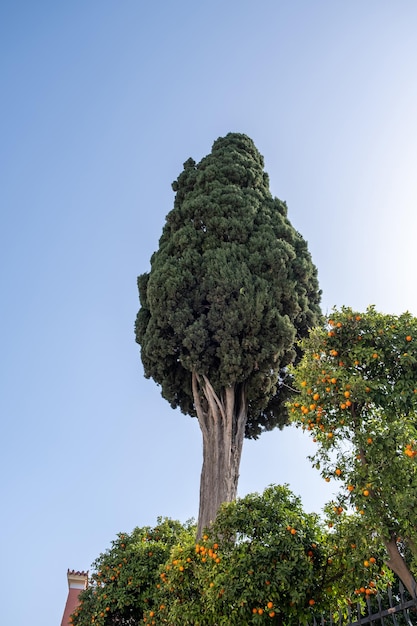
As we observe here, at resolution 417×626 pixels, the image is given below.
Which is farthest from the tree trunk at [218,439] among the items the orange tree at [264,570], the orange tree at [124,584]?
the orange tree at [264,570]

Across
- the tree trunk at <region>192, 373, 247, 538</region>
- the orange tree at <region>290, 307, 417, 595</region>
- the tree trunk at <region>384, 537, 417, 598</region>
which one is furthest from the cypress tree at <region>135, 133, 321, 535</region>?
the tree trunk at <region>384, 537, 417, 598</region>

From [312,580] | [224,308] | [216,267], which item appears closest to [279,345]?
[224,308]

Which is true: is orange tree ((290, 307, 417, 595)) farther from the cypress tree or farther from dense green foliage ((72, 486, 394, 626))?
the cypress tree

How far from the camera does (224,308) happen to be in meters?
9.01

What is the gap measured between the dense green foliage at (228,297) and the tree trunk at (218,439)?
0.84ft

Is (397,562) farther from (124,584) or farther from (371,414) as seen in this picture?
(124,584)

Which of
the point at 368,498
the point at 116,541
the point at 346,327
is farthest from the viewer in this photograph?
the point at 116,541

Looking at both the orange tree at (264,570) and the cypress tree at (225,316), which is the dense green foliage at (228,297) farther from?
the orange tree at (264,570)

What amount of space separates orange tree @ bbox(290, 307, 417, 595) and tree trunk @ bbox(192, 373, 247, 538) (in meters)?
4.15

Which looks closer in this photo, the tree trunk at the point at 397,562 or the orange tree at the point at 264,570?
the tree trunk at the point at 397,562

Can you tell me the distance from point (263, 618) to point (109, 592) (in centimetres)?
377

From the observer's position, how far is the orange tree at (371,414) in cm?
371

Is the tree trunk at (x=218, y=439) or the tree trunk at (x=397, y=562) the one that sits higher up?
the tree trunk at (x=218, y=439)

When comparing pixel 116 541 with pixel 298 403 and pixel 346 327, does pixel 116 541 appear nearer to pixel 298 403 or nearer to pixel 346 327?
pixel 298 403
